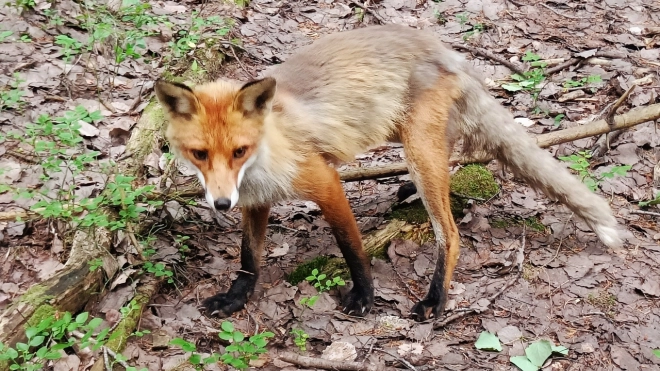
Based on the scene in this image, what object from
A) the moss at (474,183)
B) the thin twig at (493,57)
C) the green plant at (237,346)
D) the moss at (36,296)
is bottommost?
the moss at (474,183)

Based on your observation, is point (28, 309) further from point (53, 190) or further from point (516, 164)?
point (516, 164)

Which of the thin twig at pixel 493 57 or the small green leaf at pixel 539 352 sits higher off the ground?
the thin twig at pixel 493 57

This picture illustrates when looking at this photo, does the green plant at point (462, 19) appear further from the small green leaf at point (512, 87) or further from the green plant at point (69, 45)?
the green plant at point (69, 45)

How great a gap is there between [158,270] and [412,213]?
2.23 meters

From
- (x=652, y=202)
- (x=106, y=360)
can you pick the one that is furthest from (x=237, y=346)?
(x=652, y=202)

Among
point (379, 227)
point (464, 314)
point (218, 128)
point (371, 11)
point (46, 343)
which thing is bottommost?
point (464, 314)

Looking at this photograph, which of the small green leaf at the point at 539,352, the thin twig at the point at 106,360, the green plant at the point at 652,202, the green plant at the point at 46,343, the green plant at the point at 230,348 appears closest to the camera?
the green plant at the point at 46,343

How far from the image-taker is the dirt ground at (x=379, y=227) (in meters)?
3.94

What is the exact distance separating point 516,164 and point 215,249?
2.69 meters

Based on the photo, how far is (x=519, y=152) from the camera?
4770mm

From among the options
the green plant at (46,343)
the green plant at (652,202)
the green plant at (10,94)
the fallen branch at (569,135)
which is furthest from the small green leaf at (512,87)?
the green plant at (46,343)

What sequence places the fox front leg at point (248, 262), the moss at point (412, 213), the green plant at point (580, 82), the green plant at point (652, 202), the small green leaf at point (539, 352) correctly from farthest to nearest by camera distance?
the green plant at point (580, 82) < the moss at point (412, 213) < the green plant at point (652, 202) < the fox front leg at point (248, 262) < the small green leaf at point (539, 352)

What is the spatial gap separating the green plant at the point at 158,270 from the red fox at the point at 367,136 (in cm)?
37

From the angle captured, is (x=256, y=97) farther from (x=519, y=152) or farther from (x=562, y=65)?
(x=562, y=65)
